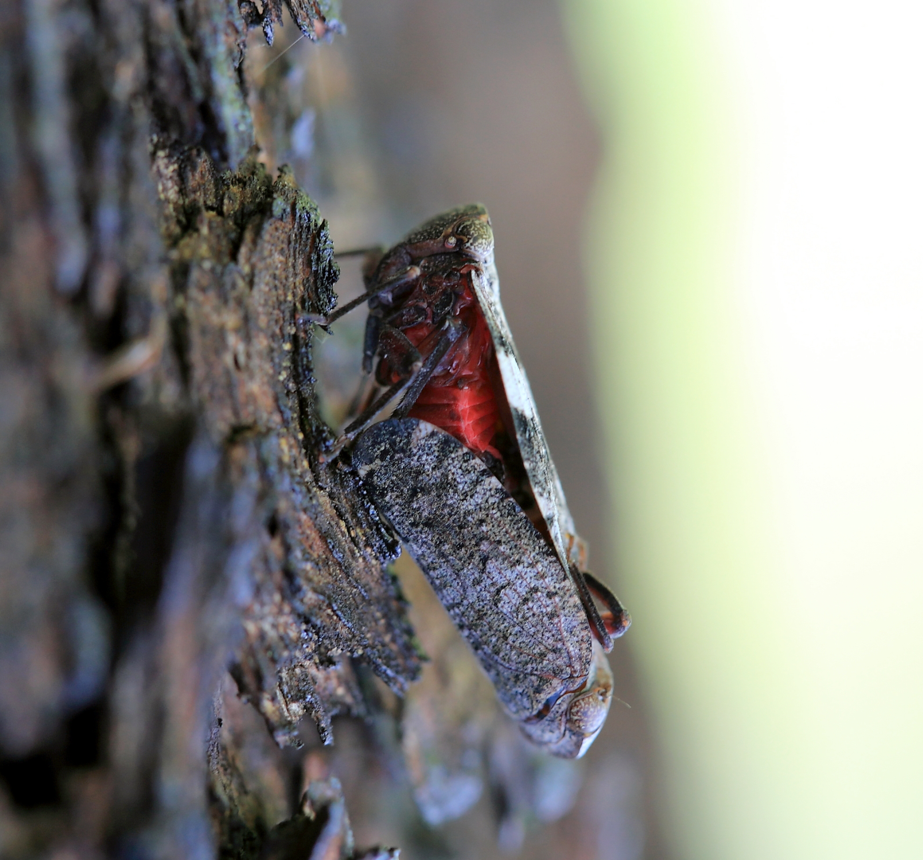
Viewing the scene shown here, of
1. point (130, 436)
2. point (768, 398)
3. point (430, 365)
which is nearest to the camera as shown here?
point (130, 436)

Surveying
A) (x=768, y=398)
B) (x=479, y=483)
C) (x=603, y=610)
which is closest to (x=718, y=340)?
(x=768, y=398)

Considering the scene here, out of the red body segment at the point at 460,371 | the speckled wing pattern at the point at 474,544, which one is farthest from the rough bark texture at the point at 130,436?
the red body segment at the point at 460,371

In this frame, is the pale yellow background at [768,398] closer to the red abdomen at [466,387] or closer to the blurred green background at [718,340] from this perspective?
the blurred green background at [718,340]

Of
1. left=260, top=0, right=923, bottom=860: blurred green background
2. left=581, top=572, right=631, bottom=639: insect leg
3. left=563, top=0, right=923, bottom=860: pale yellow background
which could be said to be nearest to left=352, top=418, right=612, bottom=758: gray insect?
left=581, top=572, right=631, bottom=639: insect leg

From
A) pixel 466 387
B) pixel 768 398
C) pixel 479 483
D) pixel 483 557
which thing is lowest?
pixel 768 398

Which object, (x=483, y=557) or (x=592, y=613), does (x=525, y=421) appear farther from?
(x=592, y=613)

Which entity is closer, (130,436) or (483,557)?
(130,436)

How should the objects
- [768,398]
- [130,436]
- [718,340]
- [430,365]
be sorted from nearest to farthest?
[130,436] < [430,365] < [718,340] < [768,398]

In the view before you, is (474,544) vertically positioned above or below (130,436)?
below
